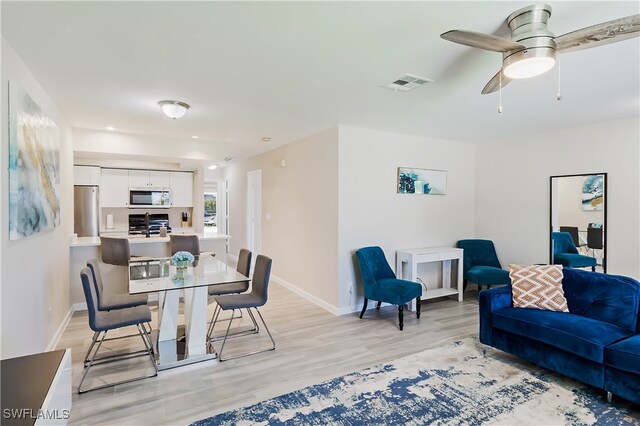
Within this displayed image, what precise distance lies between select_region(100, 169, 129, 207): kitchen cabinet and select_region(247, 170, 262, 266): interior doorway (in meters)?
2.31

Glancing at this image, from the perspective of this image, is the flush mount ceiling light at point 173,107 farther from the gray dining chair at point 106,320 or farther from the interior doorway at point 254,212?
the interior doorway at point 254,212

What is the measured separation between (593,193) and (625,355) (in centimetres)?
262

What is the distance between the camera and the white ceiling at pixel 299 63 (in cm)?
Answer: 183

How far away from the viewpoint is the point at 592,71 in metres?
2.59

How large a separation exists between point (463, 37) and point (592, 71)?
5.42 ft

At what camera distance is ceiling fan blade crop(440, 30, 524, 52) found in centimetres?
166

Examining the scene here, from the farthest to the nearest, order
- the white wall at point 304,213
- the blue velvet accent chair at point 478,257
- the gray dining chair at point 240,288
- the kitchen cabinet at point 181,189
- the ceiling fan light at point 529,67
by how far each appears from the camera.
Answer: the kitchen cabinet at point 181,189, the blue velvet accent chair at point 478,257, the white wall at point 304,213, the gray dining chair at point 240,288, the ceiling fan light at point 529,67

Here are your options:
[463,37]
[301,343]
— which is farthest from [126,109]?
[463,37]

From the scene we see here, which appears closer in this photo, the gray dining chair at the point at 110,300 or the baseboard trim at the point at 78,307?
the gray dining chair at the point at 110,300

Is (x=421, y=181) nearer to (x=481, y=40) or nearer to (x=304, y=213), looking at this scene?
(x=304, y=213)

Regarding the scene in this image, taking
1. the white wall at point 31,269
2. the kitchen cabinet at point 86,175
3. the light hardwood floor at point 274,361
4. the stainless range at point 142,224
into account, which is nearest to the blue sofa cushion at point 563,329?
the light hardwood floor at point 274,361

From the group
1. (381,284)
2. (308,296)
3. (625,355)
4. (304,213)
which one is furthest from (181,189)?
(625,355)

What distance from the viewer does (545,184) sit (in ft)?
15.7

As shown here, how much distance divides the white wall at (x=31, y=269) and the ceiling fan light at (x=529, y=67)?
2.96 meters
